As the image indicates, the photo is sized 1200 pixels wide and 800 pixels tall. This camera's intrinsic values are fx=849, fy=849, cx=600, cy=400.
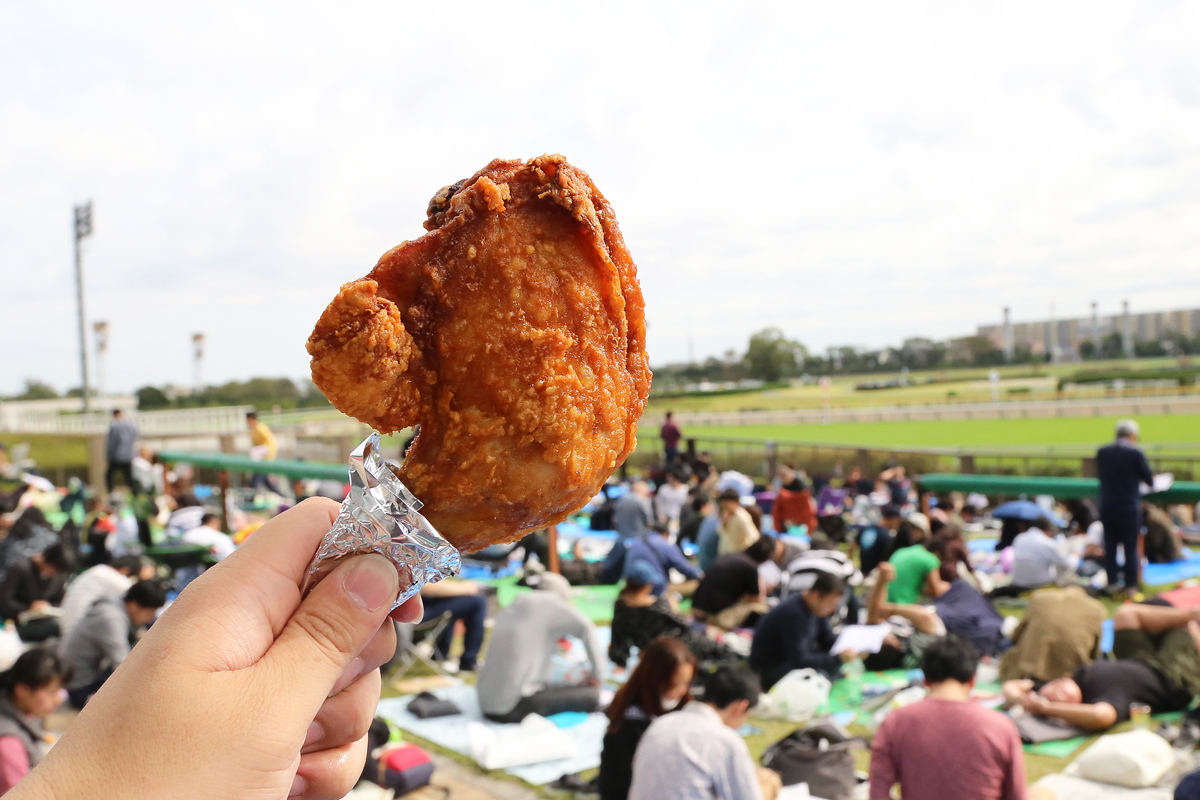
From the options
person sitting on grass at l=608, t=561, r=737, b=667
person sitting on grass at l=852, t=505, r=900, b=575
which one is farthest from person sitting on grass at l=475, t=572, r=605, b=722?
person sitting on grass at l=852, t=505, r=900, b=575

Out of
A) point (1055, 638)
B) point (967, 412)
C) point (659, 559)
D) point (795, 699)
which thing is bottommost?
point (967, 412)

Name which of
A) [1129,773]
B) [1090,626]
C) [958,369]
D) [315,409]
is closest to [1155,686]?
[1090,626]

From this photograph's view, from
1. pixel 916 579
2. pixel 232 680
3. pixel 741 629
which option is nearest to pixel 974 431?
pixel 916 579

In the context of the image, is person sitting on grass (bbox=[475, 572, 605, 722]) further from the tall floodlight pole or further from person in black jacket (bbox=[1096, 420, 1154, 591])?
the tall floodlight pole

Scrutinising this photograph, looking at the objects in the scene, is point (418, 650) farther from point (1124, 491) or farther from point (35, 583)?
point (1124, 491)

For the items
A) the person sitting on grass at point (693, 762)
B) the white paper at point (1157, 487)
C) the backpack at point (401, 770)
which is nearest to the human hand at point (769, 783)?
the person sitting on grass at point (693, 762)
